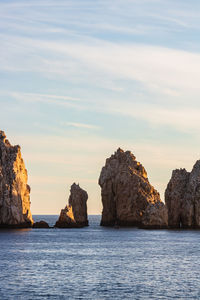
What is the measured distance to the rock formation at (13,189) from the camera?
166750 mm

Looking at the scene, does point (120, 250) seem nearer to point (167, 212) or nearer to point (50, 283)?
point (50, 283)

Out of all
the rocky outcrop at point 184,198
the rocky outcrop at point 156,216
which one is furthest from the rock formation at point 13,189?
the rocky outcrop at point 184,198

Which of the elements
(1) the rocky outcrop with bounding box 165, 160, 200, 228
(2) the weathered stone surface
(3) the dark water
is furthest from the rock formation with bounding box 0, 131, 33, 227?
(1) the rocky outcrop with bounding box 165, 160, 200, 228

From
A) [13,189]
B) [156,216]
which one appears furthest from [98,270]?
[156,216]

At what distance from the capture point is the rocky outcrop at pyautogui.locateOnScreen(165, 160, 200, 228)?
186 metres

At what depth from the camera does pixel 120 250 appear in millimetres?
112812

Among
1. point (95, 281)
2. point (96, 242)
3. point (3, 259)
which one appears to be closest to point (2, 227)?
point (96, 242)

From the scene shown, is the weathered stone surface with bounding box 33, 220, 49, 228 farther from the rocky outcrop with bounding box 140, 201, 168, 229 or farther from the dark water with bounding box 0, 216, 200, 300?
the dark water with bounding box 0, 216, 200, 300

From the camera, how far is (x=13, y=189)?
558ft

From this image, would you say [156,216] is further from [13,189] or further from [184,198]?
[13,189]

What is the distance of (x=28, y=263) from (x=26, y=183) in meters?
94.8

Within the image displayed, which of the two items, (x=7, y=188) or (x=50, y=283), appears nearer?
(x=50, y=283)

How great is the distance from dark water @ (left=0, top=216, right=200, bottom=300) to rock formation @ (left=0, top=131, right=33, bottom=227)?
41.2 m

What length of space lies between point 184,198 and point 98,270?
368ft
